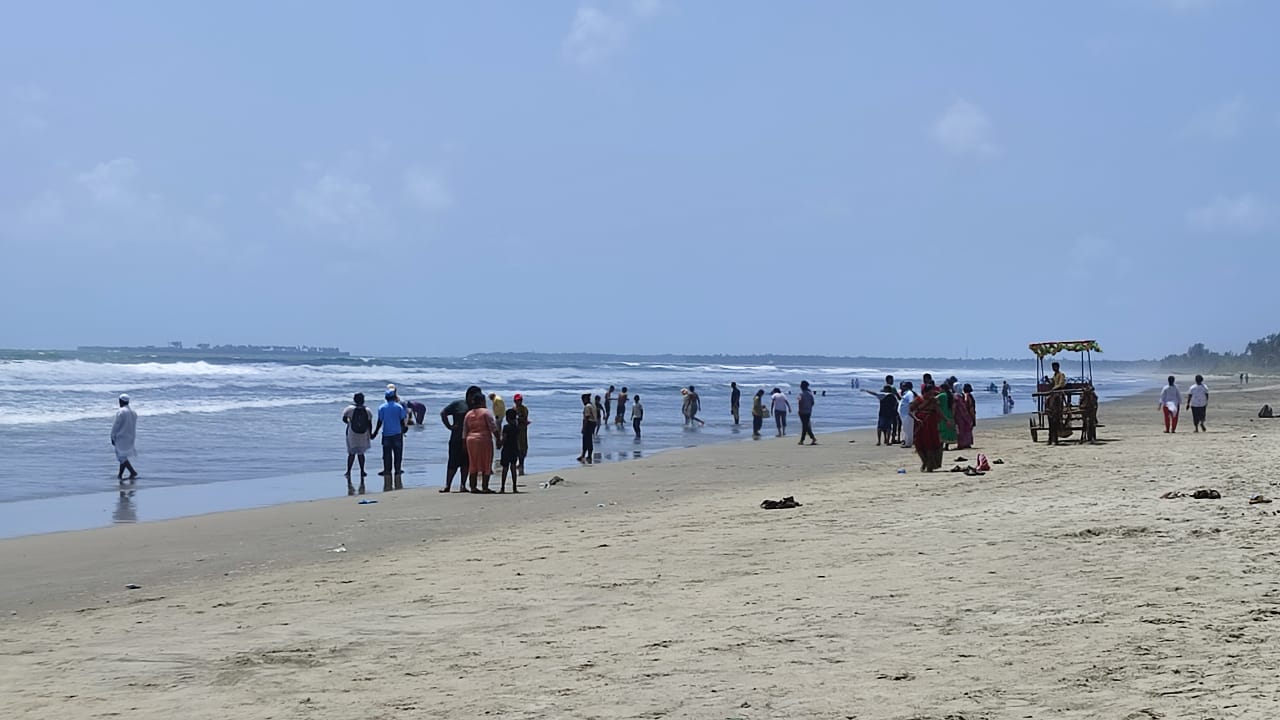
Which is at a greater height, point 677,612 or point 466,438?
point 466,438

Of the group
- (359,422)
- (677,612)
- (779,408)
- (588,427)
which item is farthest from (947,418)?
(677,612)

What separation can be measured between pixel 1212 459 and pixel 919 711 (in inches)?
557

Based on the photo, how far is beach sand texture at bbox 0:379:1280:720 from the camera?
224 inches

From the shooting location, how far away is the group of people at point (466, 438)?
16141 millimetres

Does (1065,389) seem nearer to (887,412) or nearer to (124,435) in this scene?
(887,412)

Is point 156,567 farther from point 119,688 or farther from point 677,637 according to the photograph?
point 677,637

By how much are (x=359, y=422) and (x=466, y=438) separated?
276 cm

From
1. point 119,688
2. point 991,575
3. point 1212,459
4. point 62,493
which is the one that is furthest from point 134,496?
point 1212,459

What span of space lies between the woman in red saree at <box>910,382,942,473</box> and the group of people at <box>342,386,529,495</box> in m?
5.88

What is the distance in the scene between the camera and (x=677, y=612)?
758 centimetres

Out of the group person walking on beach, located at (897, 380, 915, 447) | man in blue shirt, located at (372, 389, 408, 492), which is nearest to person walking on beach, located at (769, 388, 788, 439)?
person walking on beach, located at (897, 380, 915, 447)

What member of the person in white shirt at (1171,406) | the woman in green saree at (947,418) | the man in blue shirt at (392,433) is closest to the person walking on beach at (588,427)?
the man in blue shirt at (392,433)

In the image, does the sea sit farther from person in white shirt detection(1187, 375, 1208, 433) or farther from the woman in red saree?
person in white shirt detection(1187, 375, 1208, 433)

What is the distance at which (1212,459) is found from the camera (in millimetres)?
17531
